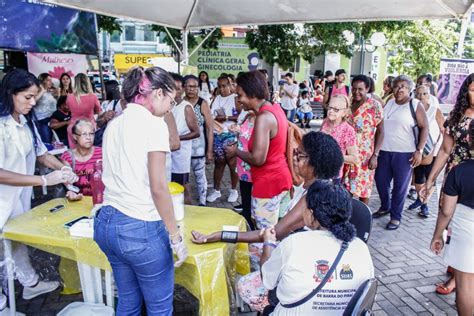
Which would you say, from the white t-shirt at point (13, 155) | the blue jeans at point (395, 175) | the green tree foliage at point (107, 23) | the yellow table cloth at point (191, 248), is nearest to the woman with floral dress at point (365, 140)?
the blue jeans at point (395, 175)

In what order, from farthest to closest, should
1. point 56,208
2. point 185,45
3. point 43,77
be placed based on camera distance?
1. point 185,45
2. point 43,77
3. point 56,208

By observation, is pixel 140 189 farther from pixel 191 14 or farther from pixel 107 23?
pixel 107 23

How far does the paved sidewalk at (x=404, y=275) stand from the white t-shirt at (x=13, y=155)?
770mm

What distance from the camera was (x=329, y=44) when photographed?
9672 millimetres

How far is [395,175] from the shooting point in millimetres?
4531

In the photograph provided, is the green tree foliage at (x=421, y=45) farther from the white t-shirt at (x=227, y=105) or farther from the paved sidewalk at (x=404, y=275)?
the paved sidewalk at (x=404, y=275)

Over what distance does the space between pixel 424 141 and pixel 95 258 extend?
3534 mm

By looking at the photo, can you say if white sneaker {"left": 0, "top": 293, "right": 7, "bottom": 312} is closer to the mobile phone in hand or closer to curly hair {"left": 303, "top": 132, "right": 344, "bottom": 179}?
the mobile phone in hand

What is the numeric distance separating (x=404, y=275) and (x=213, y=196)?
2.71 meters

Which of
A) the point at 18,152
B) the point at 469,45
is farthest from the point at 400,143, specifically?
the point at 469,45

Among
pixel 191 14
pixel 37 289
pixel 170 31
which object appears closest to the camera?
pixel 37 289

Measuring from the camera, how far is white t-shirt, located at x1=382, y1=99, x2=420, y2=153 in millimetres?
4340

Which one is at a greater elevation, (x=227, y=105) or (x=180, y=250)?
(x=227, y=105)

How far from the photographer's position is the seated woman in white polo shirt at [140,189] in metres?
1.80
